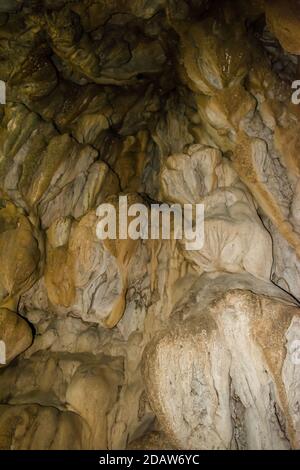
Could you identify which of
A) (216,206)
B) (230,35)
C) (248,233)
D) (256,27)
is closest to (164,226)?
(216,206)

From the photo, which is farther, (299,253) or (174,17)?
(174,17)

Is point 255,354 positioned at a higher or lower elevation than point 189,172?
lower

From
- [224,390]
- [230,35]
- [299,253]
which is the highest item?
[230,35]

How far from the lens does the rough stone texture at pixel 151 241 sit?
2.60m

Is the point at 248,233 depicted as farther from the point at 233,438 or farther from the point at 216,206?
the point at 233,438

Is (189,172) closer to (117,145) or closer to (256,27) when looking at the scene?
(117,145)

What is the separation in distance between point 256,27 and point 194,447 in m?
3.61

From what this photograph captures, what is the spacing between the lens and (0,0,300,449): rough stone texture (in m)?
2.60

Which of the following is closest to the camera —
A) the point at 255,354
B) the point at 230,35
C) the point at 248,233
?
the point at 255,354

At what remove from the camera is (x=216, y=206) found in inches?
126

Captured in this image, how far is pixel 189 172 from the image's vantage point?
3.42 metres

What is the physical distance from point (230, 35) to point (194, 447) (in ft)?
11.1

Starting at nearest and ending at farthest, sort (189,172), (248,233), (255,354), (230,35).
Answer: (255,354) < (248,233) < (230,35) < (189,172)

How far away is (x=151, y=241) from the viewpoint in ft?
11.8
